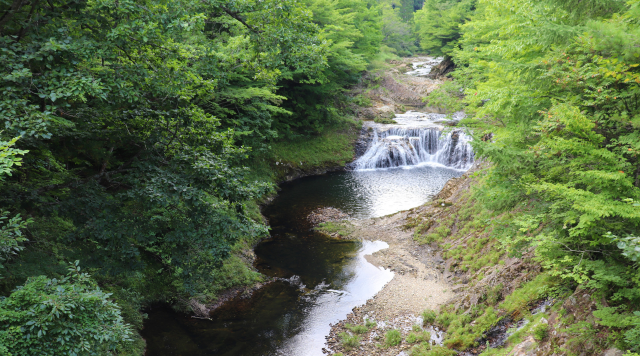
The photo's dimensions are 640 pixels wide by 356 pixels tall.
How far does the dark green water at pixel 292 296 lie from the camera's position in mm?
8516

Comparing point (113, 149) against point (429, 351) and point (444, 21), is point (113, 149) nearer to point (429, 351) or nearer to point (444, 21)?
point (429, 351)

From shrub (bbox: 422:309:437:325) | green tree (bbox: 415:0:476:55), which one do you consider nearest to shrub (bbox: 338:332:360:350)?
shrub (bbox: 422:309:437:325)

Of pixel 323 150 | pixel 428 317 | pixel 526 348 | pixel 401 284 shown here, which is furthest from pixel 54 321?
pixel 323 150

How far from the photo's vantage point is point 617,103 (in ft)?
16.1

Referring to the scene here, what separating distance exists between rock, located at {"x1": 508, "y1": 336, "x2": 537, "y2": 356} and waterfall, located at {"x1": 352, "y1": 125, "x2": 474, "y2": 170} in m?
19.5

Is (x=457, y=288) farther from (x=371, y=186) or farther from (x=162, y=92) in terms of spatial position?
(x=371, y=186)

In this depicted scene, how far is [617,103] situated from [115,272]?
824 centimetres

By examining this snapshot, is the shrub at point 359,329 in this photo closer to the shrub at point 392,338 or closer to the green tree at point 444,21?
the shrub at point 392,338

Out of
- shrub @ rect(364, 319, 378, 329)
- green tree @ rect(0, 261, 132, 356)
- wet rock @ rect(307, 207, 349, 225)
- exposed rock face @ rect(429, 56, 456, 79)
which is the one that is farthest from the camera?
exposed rock face @ rect(429, 56, 456, 79)

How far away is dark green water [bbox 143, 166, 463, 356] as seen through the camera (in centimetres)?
852

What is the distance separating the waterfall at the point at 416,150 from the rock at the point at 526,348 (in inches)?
767

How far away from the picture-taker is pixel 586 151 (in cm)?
480

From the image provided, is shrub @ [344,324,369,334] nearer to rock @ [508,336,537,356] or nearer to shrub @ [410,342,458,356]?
shrub @ [410,342,458,356]

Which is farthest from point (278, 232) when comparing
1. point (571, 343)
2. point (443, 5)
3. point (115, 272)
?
point (443, 5)
